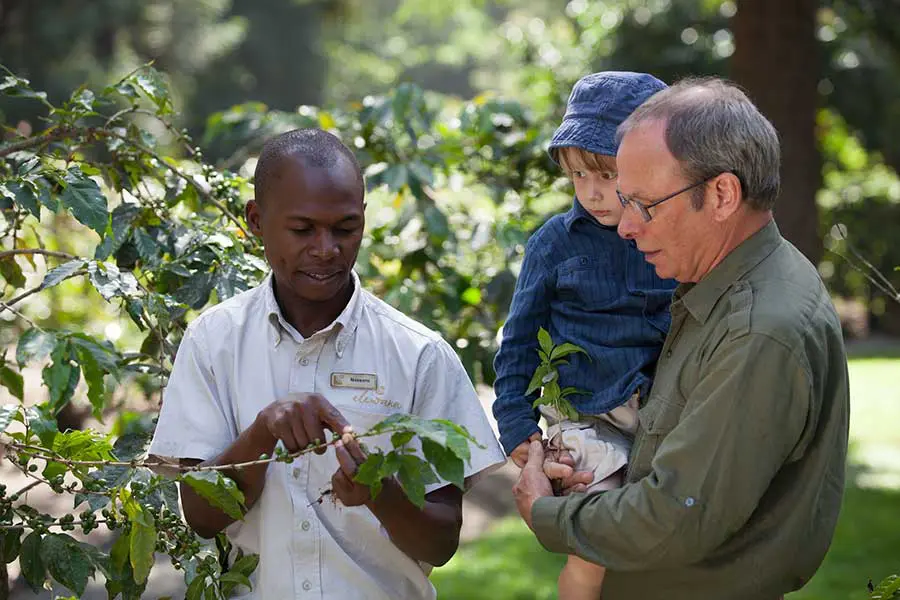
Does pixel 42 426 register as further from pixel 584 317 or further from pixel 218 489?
pixel 584 317

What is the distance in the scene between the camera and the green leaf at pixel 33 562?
2.59 meters

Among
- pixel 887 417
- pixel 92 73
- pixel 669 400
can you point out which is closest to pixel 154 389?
pixel 669 400

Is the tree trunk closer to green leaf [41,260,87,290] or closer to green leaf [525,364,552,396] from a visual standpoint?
green leaf [525,364,552,396]

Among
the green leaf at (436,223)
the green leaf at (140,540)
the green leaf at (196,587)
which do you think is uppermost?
the green leaf at (436,223)

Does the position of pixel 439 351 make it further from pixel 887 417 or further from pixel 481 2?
pixel 481 2

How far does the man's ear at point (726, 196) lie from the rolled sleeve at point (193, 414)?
3.58ft

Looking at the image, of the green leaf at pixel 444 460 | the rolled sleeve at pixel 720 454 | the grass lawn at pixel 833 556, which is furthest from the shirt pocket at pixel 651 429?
the grass lawn at pixel 833 556

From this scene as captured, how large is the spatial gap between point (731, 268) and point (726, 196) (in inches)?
5.7

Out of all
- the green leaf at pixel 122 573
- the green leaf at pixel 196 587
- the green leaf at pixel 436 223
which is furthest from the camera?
the green leaf at pixel 436 223

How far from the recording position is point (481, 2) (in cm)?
1246

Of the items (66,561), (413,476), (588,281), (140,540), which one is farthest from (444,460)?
(66,561)

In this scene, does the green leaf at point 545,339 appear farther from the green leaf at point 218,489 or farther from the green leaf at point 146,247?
the green leaf at point 146,247

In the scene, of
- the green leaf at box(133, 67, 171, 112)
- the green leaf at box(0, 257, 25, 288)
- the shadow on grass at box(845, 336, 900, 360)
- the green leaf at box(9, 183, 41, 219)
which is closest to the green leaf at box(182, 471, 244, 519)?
the green leaf at box(9, 183, 41, 219)

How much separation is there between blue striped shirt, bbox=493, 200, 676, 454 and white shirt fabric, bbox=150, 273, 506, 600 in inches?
7.6
